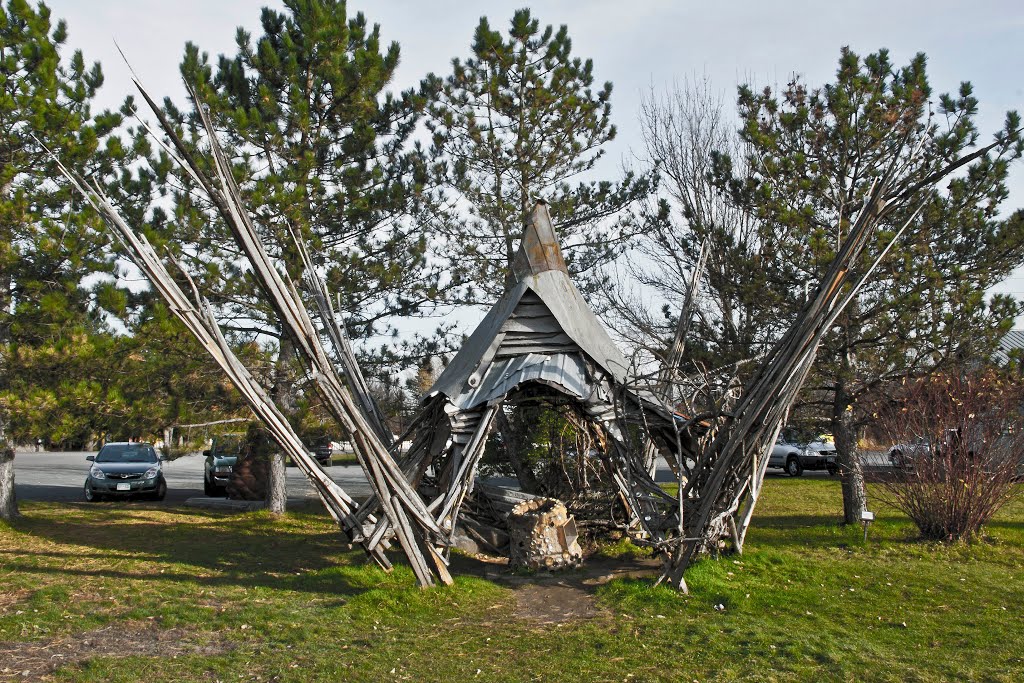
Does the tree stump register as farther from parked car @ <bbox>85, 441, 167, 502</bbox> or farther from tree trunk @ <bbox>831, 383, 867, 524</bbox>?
parked car @ <bbox>85, 441, 167, 502</bbox>

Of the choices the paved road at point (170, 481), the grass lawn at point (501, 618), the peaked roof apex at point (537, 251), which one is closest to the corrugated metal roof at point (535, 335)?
the peaked roof apex at point (537, 251)

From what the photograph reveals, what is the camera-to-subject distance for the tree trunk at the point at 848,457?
10.4 metres

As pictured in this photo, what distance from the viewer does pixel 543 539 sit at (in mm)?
7953

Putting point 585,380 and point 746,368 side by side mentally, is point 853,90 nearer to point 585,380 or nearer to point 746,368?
point 746,368

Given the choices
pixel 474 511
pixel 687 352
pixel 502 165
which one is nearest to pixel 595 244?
pixel 502 165

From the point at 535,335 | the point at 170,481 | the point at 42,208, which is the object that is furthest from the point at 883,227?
the point at 170,481

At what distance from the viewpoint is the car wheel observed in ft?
67.1

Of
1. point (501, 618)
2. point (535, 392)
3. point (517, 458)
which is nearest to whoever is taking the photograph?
point (501, 618)

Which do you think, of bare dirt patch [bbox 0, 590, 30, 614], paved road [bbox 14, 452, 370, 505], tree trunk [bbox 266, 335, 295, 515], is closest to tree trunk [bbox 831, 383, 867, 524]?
tree trunk [bbox 266, 335, 295, 515]

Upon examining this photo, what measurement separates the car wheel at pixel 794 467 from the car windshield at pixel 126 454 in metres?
14.1

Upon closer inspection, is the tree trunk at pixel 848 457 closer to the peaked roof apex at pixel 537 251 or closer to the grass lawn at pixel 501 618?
the grass lawn at pixel 501 618

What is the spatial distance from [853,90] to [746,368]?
3563 mm

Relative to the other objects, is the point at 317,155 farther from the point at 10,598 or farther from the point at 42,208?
the point at 10,598

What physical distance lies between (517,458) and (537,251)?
2.25 m
